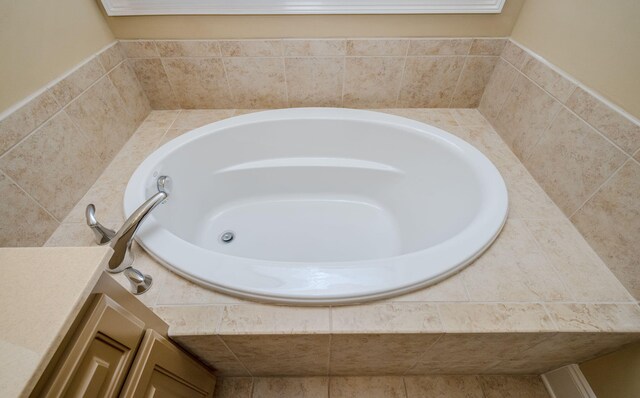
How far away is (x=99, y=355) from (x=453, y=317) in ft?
2.28

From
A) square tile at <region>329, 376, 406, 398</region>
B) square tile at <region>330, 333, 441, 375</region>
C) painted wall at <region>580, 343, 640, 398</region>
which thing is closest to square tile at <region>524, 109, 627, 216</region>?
painted wall at <region>580, 343, 640, 398</region>

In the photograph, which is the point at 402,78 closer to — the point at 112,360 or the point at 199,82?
the point at 199,82

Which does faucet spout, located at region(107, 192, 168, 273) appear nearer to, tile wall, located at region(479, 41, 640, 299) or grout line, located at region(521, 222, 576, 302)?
grout line, located at region(521, 222, 576, 302)

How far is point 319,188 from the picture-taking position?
4.54 ft

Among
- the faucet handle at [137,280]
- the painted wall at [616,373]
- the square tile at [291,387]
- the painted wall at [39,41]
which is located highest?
the painted wall at [39,41]

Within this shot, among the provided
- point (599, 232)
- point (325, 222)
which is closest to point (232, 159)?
point (325, 222)

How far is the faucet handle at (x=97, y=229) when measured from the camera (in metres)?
0.69

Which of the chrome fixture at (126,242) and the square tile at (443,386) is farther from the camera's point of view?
the square tile at (443,386)

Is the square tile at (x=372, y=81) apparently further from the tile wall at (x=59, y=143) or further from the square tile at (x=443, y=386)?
the square tile at (x=443, y=386)

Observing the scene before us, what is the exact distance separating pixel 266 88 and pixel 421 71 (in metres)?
0.70

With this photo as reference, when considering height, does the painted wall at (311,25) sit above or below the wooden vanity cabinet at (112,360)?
above

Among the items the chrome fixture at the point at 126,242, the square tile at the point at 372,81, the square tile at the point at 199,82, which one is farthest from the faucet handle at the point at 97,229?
the square tile at the point at 372,81

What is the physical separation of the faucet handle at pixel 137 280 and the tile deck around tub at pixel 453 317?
Answer: 2 cm

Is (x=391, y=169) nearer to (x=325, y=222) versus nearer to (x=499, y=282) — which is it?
(x=325, y=222)
